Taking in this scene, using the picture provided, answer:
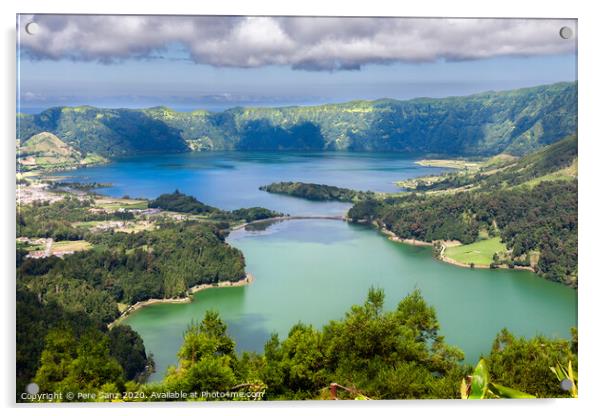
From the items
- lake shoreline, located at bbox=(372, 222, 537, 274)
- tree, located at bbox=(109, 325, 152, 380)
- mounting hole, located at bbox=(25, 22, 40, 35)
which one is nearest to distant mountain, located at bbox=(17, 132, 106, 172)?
mounting hole, located at bbox=(25, 22, 40, 35)

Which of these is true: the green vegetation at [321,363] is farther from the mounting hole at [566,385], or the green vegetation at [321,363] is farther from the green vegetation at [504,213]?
the green vegetation at [504,213]

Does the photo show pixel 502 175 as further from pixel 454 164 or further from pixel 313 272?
pixel 313 272

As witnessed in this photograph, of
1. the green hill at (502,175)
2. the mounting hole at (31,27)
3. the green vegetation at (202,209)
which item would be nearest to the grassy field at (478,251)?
the green hill at (502,175)

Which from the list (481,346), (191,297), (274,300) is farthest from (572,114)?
(191,297)

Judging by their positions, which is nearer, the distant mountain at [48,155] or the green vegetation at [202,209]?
the distant mountain at [48,155]

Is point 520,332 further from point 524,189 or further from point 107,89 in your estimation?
point 107,89

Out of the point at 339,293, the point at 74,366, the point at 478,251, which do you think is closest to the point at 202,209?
the point at 339,293

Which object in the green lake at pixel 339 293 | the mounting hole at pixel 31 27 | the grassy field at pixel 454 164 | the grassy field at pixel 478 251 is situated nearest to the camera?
the mounting hole at pixel 31 27

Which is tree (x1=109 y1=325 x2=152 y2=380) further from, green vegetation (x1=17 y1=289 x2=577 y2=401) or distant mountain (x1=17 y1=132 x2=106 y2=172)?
distant mountain (x1=17 y1=132 x2=106 y2=172)
